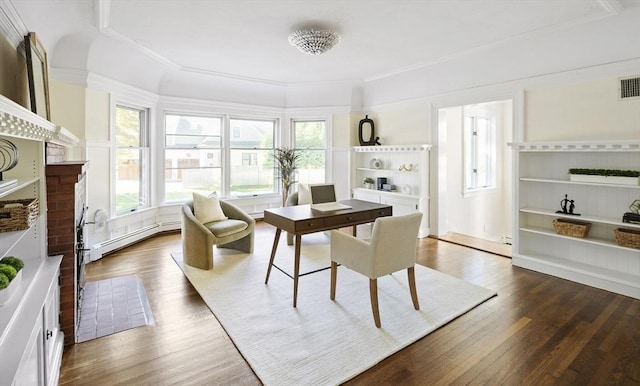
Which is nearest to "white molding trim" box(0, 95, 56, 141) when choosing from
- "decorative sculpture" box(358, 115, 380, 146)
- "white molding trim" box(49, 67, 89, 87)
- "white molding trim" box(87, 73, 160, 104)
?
"white molding trim" box(49, 67, 89, 87)

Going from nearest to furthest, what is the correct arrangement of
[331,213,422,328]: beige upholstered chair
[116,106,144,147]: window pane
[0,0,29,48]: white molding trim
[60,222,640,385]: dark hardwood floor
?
1. [60,222,640,385]: dark hardwood floor
2. [0,0,29,48]: white molding trim
3. [331,213,422,328]: beige upholstered chair
4. [116,106,144,147]: window pane

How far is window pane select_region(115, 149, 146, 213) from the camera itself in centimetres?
494

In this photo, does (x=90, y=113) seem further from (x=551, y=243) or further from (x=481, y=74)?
(x=551, y=243)

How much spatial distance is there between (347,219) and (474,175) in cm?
398

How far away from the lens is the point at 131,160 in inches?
204

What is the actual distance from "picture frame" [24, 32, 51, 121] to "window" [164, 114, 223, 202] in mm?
2812

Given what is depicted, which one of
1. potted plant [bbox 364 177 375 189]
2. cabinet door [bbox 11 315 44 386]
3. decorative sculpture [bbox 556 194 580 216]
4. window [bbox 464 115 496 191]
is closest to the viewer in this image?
cabinet door [bbox 11 315 44 386]

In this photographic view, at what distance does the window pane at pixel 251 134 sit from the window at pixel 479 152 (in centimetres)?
384

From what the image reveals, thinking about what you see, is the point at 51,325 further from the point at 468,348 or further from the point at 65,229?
the point at 468,348

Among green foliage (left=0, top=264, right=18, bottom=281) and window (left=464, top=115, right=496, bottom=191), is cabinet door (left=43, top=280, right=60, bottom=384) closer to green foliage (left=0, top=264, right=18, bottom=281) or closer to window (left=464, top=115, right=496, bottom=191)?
green foliage (left=0, top=264, right=18, bottom=281)

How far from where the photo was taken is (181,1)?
121 inches

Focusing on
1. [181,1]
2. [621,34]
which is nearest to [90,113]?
[181,1]

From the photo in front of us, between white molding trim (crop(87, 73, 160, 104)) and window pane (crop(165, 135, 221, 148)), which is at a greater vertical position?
white molding trim (crop(87, 73, 160, 104))

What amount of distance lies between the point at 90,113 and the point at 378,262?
13.3 ft
